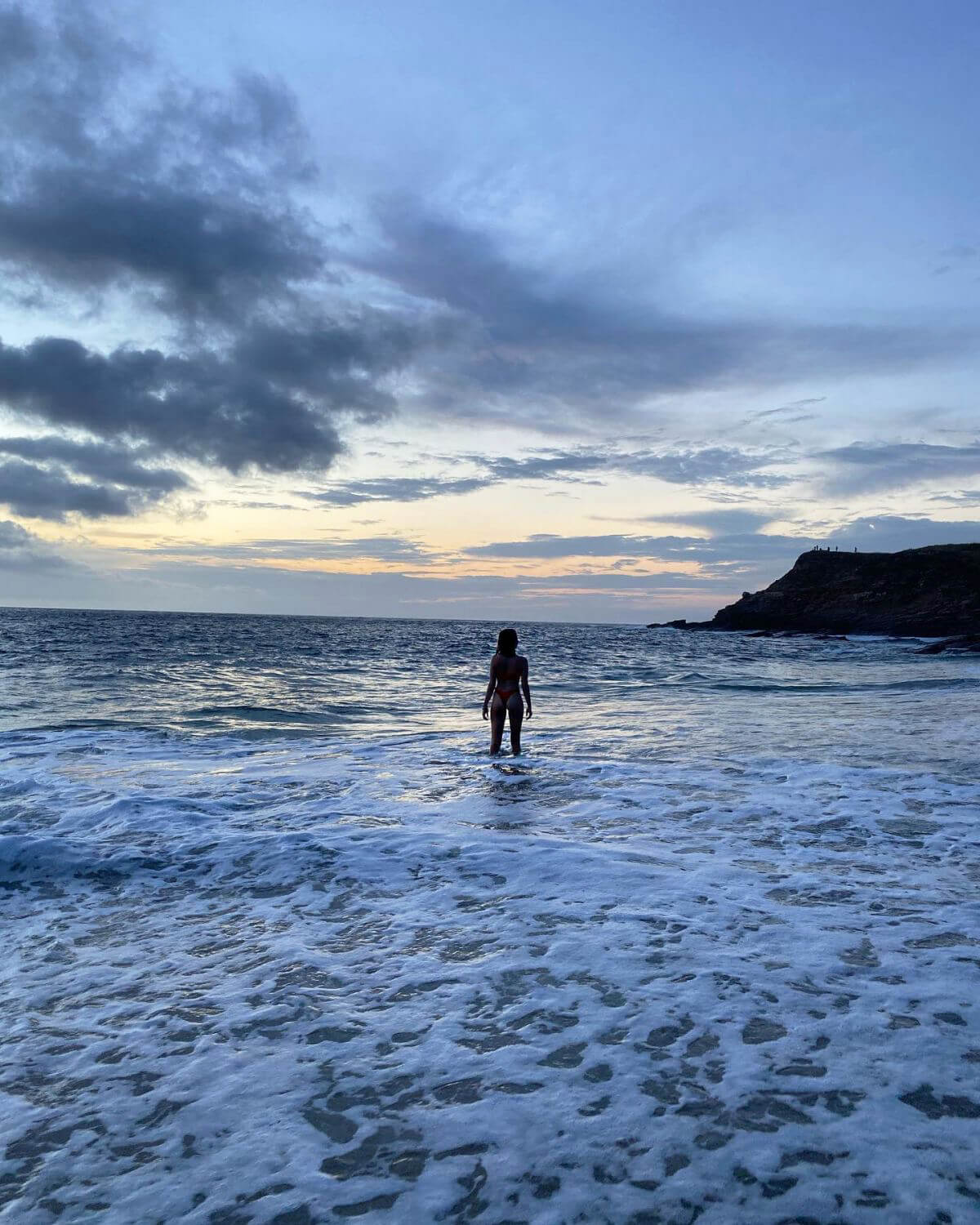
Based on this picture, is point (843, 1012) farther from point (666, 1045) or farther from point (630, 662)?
point (630, 662)

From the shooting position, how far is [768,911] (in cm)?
525

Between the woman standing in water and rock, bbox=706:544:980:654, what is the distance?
71027 mm

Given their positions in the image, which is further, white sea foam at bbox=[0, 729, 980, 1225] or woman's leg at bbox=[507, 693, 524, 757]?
woman's leg at bbox=[507, 693, 524, 757]

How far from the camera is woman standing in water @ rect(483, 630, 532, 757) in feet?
40.6

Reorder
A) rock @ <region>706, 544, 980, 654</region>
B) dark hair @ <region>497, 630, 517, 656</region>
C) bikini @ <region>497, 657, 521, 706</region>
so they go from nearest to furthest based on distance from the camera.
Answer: bikini @ <region>497, 657, 521, 706</region> < dark hair @ <region>497, 630, 517, 656</region> < rock @ <region>706, 544, 980, 654</region>

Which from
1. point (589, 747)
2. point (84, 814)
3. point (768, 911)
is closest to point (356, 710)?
point (589, 747)

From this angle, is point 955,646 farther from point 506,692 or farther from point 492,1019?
point 492,1019

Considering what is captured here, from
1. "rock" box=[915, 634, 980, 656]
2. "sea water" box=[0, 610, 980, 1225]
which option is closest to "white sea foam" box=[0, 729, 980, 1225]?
"sea water" box=[0, 610, 980, 1225]

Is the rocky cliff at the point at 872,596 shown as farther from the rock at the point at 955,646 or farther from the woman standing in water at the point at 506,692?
the woman standing in water at the point at 506,692

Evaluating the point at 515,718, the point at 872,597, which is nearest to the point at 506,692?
the point at 515,718

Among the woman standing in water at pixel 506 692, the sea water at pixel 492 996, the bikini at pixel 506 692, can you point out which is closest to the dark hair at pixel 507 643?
the woman standing in water at pixel 506 692

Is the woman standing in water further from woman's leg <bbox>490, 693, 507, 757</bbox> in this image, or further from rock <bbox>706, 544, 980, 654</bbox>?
rock <bbox>706, 544, 980, 654</bbox>

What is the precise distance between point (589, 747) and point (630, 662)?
26.2 m

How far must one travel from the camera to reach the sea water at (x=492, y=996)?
277 centimetres
